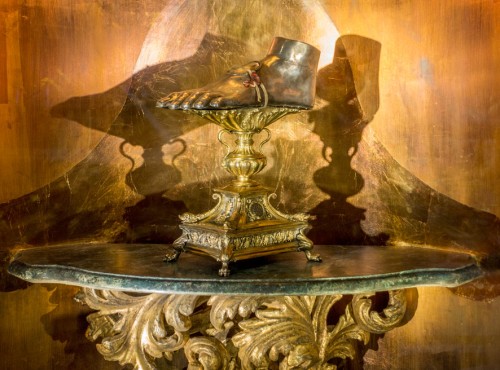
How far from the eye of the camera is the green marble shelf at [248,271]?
1166 millimetres

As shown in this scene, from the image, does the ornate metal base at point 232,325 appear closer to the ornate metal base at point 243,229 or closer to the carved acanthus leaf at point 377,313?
the carved acanthus leaf at point 377,313

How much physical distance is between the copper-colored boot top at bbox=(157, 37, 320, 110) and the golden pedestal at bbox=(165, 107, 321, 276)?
3 centimetres

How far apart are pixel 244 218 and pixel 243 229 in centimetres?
3

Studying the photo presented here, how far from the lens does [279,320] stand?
1.42m

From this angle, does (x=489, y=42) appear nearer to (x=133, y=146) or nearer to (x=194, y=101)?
(x=194, y=101)

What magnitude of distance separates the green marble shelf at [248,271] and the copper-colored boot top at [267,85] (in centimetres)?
28

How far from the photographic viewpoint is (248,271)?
4.04ft

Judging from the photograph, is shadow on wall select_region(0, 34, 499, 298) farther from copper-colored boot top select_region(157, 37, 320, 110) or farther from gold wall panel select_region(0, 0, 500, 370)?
copper-colored boot top select_region(157, 37, 320, 110)

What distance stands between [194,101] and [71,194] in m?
0.43

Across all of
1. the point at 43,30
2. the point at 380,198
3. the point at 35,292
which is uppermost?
the point at 43,30

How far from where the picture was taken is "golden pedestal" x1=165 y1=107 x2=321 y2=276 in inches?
49.4

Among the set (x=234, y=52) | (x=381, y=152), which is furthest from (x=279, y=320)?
(x=234, y=52)

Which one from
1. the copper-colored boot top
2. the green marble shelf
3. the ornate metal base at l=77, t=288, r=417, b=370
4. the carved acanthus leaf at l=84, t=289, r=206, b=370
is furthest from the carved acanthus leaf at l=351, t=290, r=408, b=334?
the copper-colored boot top

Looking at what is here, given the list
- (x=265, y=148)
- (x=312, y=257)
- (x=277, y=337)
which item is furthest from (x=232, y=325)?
(x=265, y=148)
